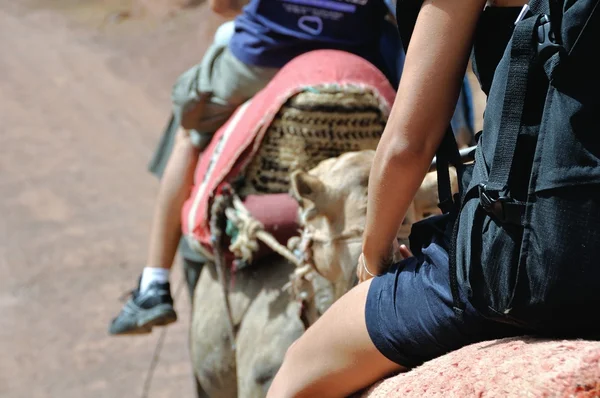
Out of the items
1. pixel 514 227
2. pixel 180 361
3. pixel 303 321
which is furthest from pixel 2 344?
pixel 514 227

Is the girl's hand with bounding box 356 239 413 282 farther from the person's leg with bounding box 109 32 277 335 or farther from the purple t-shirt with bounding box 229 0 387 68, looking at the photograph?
the person's leg with bounding box 109 32 277 335

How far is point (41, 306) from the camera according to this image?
662cm

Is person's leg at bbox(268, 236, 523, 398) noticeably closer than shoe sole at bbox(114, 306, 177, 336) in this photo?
Yes

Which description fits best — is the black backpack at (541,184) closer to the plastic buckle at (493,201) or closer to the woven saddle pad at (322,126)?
the plastic buckle at (493,201)

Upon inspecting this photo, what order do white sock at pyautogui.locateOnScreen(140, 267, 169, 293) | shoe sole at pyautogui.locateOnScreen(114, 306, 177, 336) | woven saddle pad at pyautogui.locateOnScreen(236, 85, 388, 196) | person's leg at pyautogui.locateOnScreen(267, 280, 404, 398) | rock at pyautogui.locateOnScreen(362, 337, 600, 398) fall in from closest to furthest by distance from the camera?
rock at pyautogui.locateOnScreen(362, 337, 600, 398) → person's leg at pyautogui.locateOnScreen(267, 280, 404, 398) → woven saddle pad at pyautogui.locateOnScreen(236, 85, 388, 196) → shoe sole at pyautogui.locateOnScreen(114, 306, 177, 336) → white sock at pyautogui.locateOnScreen(140, 267, 169, 293)

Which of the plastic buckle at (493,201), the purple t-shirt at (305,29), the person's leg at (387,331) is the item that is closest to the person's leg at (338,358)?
the person's leg at (387,331)

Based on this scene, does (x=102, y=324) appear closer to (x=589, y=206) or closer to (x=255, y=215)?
(x=255, y=215)

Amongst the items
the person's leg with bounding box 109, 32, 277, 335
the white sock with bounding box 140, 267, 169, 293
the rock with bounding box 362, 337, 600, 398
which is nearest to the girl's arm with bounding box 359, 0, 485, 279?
the rock with bounding box 362, 337, 600, 398

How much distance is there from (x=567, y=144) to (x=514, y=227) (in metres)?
0.14

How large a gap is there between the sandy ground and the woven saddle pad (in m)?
2.51

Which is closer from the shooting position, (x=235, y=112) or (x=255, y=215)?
(x=255, y=215)

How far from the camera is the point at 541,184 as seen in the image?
4.03 ft

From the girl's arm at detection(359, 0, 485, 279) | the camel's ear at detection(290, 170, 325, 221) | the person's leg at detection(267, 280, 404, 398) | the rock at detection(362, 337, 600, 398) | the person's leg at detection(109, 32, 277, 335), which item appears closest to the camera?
the rock at detection(362, 337, 600, 398)

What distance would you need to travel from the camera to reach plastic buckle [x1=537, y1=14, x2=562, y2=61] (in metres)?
1.23
